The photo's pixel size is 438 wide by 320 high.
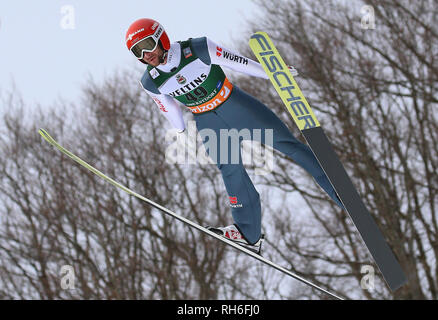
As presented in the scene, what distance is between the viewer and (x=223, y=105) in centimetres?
408

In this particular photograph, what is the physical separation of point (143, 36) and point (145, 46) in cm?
6

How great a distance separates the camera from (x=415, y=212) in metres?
11.6

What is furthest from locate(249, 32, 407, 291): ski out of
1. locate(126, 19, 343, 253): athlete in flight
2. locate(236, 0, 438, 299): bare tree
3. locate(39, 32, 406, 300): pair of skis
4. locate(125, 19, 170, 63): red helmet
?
locate(236, 0, 438, 299): bare tree

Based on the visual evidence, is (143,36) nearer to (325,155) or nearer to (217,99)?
(217,99)

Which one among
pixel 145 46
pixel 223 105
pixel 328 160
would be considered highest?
pixel 145 46

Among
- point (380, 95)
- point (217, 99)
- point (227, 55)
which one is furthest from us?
point (380, 95)

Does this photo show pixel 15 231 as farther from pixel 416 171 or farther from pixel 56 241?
pixel 416 171

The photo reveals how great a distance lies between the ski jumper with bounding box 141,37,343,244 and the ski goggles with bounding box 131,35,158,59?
0.52ft

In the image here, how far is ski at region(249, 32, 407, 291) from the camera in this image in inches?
153

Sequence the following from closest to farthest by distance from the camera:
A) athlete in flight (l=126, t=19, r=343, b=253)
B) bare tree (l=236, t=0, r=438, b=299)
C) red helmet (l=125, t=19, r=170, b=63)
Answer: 1. red helmet (l=125, t=19, r=170, b=63)
2. athlete in flight (l=126, t=19, r=343, b=253)
3. bare tree (l=236, t=0, r=438, b=299)

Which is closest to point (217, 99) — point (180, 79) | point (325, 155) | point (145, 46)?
point (180, 79)

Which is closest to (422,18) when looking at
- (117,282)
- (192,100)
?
(117,282)

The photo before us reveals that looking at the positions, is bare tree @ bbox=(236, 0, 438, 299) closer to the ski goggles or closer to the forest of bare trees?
the forest of bare trees
